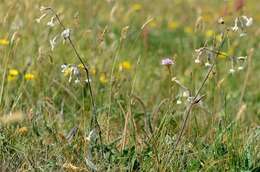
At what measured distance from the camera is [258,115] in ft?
13.6

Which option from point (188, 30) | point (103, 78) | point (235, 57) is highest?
point (235, 57)

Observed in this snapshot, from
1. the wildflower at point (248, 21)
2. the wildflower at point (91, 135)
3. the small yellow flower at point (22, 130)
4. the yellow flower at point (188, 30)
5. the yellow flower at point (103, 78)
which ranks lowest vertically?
the yellow flower at point (188, 30)

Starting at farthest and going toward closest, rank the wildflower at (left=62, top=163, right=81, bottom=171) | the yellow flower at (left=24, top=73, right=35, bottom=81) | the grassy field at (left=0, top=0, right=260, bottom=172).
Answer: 1. the yellow flower at (left=24, top=73, right=35, bottom=81)
2. the grassy field at (left=0, top=0, right=260, bottom=172)
3. the wildflower at (left=62, top=163, right=81, bottom=171)

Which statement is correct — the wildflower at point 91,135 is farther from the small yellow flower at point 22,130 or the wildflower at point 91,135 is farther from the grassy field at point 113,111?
the small yellow flower at point 22,130

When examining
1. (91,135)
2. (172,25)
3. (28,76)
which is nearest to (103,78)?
(28,76)

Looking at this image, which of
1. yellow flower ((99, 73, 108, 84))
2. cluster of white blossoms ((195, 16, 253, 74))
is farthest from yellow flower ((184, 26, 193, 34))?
cluster of white blossoms ((195, 16, 253, 74))

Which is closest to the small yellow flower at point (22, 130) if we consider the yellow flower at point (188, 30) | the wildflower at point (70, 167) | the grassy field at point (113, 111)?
the grassy field at point (113, 111)

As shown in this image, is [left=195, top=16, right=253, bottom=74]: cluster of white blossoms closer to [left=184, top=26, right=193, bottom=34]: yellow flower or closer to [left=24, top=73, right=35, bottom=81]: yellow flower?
[left=24, top=73, right=35, bottom=81]: yellow flower

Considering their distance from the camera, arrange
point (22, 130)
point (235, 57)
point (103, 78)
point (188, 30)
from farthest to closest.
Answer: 1. point (188, 30)
2. point (103, 78)
3. point (22, 130)
4. point (235, 57)

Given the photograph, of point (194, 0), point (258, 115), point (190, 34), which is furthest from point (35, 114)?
point (194, 0)

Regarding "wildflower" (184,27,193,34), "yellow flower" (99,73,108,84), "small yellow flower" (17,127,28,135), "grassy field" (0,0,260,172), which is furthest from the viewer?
"wildflower" (184,27,193,34)

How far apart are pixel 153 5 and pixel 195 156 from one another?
5955 millimetres

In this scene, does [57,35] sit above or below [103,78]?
above

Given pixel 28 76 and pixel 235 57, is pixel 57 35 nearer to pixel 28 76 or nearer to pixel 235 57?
pixel 235 57
